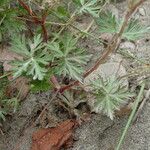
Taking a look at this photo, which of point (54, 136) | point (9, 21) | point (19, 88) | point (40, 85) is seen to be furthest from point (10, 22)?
point (54, 136)

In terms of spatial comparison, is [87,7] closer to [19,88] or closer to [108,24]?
[108,24]

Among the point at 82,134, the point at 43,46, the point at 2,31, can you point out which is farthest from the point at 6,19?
the point at 82,134

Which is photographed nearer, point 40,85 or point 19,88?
point 40,85

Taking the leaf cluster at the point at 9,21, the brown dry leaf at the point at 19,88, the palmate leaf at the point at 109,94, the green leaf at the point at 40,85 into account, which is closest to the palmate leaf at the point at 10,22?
the leaf cluster at the point at 9,21

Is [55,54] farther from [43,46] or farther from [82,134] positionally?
[82,134]

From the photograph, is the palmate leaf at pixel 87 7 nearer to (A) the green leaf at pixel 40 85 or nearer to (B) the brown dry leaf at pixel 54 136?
(A) the green leaf at pixel 40 85

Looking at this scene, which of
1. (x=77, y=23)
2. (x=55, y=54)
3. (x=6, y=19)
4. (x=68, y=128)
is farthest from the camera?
(x=77, y=23)
